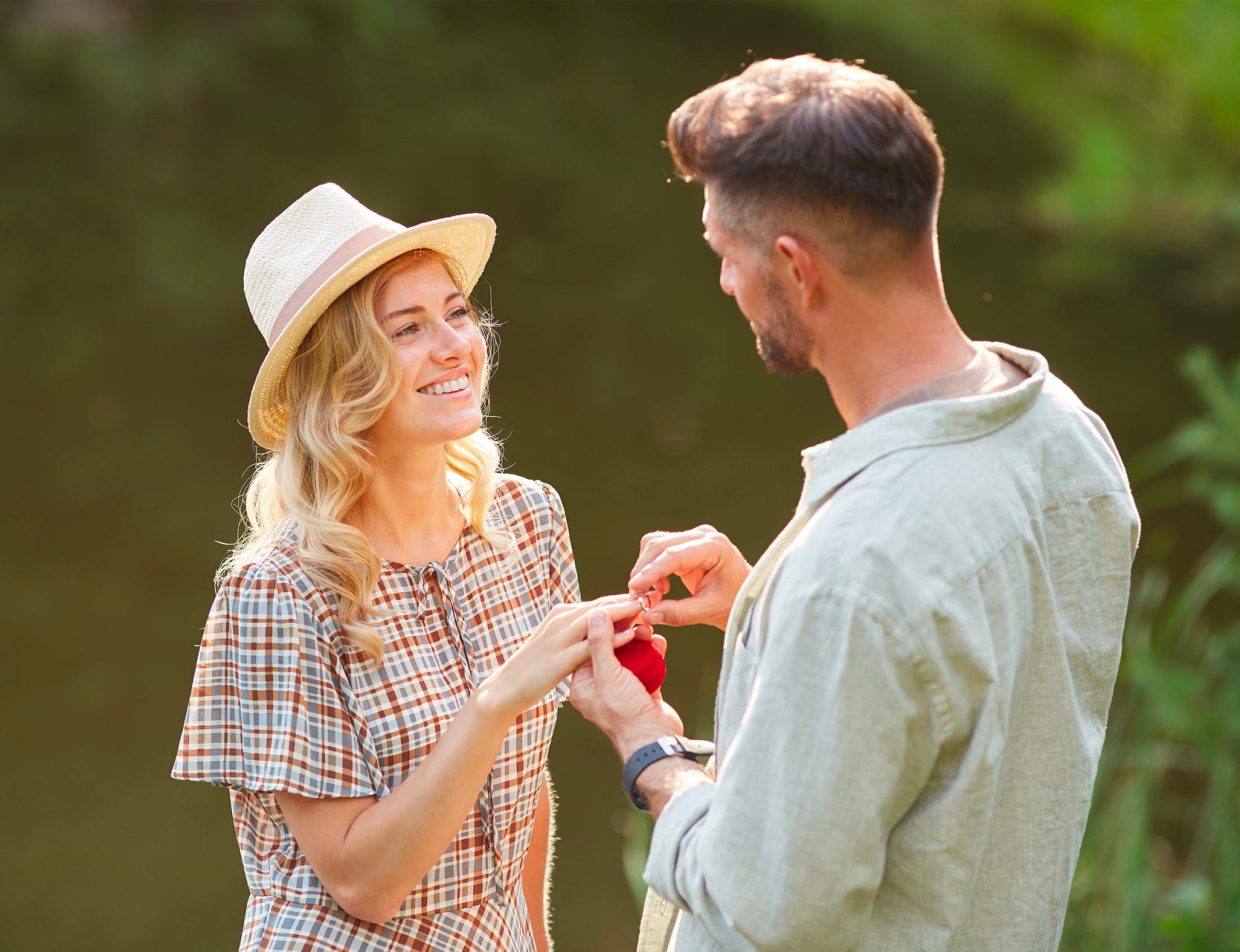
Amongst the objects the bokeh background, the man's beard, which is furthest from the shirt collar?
the bokeh background

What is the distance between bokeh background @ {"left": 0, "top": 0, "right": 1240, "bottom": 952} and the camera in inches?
224

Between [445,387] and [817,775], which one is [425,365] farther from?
[817,775]

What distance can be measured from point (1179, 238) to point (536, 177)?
17.3ft

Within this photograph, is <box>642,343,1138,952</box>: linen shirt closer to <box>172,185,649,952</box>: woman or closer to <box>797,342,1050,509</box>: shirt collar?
<box>797,342,1050,509</box>: shirt collar

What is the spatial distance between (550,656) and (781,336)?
1.91 ft

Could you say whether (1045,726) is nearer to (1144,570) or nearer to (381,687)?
(381,687)

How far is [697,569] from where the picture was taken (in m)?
2.50

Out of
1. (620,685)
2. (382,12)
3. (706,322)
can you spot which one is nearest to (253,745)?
(620,685)

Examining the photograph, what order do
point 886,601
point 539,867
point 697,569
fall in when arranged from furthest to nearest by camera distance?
point 539,867 < point 697,569 < point 886,601

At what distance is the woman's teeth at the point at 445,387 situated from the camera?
261 centimetres

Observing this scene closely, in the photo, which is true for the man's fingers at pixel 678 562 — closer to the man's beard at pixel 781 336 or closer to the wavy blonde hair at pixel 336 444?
the wavy blonde hair at pixel 336 444

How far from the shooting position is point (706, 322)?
36.2ft

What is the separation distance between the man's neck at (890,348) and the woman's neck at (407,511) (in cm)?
94

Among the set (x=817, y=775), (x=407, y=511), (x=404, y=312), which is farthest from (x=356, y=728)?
(x=817, y=775)
